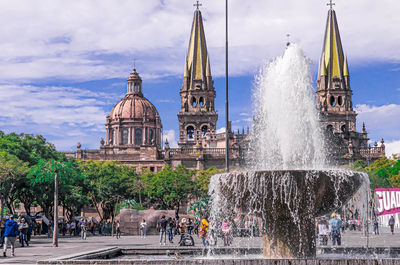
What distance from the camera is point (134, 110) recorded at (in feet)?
338

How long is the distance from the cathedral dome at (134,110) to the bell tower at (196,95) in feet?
45.3

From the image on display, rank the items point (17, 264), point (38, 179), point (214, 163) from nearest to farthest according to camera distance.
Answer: point (17, 264)
point (38, 179)
point (214, 163)

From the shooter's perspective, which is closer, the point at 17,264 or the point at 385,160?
the point at 17,264

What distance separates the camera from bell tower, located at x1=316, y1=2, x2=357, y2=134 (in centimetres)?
8975

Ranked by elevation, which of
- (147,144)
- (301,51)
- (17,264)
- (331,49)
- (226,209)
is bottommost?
(17,264)

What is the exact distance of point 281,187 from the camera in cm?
1241

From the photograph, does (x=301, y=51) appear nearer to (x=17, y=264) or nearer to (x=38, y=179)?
(x=17, y=264)

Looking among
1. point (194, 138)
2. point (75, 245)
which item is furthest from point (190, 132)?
point (75, 245)

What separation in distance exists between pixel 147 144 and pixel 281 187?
8578 centimetres

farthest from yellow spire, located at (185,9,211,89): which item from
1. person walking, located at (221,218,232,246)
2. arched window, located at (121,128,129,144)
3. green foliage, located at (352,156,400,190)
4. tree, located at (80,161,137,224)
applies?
person walking, located at (221,218,232,246)

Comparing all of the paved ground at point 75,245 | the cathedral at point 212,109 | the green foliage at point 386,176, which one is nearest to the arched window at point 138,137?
the cathedral at point 212,109

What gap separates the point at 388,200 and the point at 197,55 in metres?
56.3

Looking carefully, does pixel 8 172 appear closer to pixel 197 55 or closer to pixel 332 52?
pixel 197 55

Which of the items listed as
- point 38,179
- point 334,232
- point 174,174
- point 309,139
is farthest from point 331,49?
point 309,139
